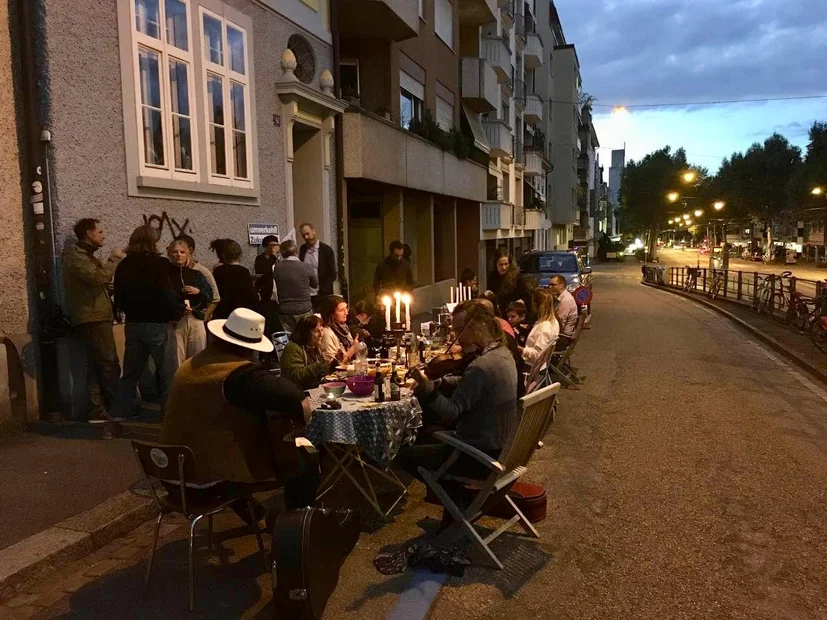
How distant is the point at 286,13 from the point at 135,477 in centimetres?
766

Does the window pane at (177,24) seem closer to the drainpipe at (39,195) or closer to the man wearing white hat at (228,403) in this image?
the drainpipe at (39,195)

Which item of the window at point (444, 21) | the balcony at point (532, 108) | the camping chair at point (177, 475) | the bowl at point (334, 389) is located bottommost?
the camping chair at point (177, 475)

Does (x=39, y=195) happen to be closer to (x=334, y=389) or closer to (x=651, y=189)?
(x=334, y=389)

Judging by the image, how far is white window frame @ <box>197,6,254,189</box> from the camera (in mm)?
8453

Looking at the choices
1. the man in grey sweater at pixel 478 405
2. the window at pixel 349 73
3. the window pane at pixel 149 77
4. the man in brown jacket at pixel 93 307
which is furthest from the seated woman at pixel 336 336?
the window at pixel 349 73

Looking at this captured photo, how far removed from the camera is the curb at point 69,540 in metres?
3.90

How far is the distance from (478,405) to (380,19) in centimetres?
1141

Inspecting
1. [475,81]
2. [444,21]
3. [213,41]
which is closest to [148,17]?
[213,41]

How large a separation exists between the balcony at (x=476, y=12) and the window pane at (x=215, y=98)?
15.7 meters

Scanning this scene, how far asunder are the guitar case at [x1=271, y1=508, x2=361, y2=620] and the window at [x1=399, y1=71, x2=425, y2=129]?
45.0 feet

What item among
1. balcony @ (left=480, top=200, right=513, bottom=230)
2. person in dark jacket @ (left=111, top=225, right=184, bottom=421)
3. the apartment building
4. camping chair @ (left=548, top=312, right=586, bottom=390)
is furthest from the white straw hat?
balcony @ (left=480, top=200, right=513, bottom=230)

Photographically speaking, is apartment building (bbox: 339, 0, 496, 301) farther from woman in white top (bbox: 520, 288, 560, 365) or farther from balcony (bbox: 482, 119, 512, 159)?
woman in white top (bbox: 520, 288, 560, 365)

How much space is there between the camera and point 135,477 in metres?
5.30

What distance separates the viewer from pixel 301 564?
3385mm
